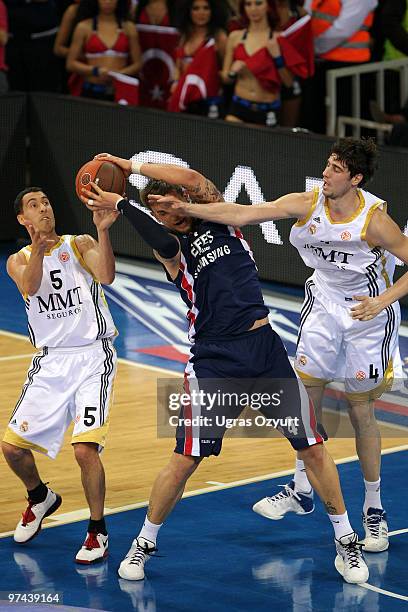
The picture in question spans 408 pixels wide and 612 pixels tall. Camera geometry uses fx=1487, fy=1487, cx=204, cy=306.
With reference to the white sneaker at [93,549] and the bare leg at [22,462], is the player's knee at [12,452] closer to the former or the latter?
the bare leg at [22,462]

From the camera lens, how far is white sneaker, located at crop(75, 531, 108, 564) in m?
7.97

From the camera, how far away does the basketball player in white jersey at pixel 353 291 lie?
8.04 metres

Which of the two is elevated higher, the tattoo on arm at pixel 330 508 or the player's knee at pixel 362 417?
the player's knee at pixel 362 417

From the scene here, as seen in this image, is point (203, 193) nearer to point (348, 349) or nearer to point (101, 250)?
point (101, 250)

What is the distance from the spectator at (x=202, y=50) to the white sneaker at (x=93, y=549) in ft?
27.5

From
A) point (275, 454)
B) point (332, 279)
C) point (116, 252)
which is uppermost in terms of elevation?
point (332, 279)

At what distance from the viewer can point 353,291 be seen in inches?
331

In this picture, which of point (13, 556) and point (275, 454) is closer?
point (13, 556)

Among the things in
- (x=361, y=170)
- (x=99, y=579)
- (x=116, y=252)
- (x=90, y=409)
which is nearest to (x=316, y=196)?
(x=361, y=170)

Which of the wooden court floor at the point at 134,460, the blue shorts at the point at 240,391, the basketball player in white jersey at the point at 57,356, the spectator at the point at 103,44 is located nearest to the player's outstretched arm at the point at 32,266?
the basketball player in white jersey at the point at 57,356

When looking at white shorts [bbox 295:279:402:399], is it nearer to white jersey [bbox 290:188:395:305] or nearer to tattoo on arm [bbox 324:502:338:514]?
white jersey [bbox 290:188:395:305]

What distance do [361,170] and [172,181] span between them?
3.40ft

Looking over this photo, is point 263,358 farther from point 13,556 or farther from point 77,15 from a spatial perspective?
point 77,15

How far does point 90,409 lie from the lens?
8117 mm
